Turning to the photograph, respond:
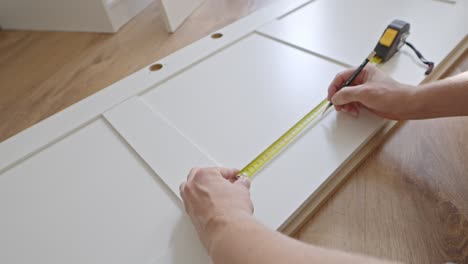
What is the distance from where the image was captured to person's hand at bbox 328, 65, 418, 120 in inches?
21.4

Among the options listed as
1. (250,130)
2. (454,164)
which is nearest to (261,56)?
(250,130)

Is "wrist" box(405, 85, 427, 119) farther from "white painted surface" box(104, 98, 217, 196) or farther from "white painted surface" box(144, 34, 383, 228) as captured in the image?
"white painted surface" box(104, 98, 217, 196)

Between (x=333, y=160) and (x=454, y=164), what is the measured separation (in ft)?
0.68

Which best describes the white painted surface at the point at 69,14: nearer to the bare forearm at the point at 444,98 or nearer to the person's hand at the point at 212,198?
the person's hand at the point at 212,198

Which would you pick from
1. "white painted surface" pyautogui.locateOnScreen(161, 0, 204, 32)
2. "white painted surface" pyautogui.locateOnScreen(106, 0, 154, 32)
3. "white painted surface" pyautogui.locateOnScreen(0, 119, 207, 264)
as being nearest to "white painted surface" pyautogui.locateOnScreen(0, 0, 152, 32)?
"white painted surface" pyautogui.locateOnScreen(106, 0, 154, 32)

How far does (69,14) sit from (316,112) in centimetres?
108

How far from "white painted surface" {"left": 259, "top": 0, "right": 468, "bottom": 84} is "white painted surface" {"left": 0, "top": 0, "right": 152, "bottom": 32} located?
604 mm

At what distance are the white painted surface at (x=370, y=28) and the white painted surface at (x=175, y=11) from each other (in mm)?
360

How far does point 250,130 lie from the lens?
612mm

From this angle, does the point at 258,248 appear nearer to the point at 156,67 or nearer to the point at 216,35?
the point at 156,67

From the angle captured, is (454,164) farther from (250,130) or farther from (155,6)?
(155,6)

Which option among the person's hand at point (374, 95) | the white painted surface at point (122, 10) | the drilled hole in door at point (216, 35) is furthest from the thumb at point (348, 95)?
the white painted surface at point (122, 10)

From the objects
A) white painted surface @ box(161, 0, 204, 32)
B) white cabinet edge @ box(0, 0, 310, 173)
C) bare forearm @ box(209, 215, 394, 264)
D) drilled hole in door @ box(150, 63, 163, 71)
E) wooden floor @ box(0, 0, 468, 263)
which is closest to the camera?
bare forearm @ box(209, 215, 394, 264)

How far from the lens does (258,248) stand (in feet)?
1.14
